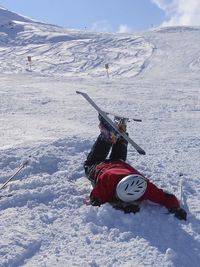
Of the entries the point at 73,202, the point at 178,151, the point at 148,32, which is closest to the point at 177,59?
the point at 148,32

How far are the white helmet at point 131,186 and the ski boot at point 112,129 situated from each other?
1.23 metres

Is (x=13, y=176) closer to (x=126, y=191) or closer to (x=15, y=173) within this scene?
(x=15, y=173)

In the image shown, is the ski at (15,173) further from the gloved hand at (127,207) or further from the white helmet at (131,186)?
the white helmet at (131,186)

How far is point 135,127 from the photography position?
33.8 feet

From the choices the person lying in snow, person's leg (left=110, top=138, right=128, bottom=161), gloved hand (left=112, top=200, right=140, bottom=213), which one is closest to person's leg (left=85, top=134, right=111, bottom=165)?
person's leg (left=110, top=138, right=128, bottom=161)

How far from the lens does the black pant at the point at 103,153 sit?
6.58 metres

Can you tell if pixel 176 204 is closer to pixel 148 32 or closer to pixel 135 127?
pixel 135 127

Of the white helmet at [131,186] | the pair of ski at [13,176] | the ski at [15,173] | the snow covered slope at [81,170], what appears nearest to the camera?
the snow covered slope at [81,170]

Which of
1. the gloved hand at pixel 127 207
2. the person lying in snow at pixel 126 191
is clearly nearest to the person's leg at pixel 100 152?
the person lying in snow at pixel 126 191

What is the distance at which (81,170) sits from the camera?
23.1ft

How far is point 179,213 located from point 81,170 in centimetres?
199

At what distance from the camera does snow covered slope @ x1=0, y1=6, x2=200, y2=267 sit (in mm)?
4898

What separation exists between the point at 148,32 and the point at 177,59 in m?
12.7

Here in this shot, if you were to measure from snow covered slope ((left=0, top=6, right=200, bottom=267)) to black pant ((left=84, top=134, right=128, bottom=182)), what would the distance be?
0.20m
